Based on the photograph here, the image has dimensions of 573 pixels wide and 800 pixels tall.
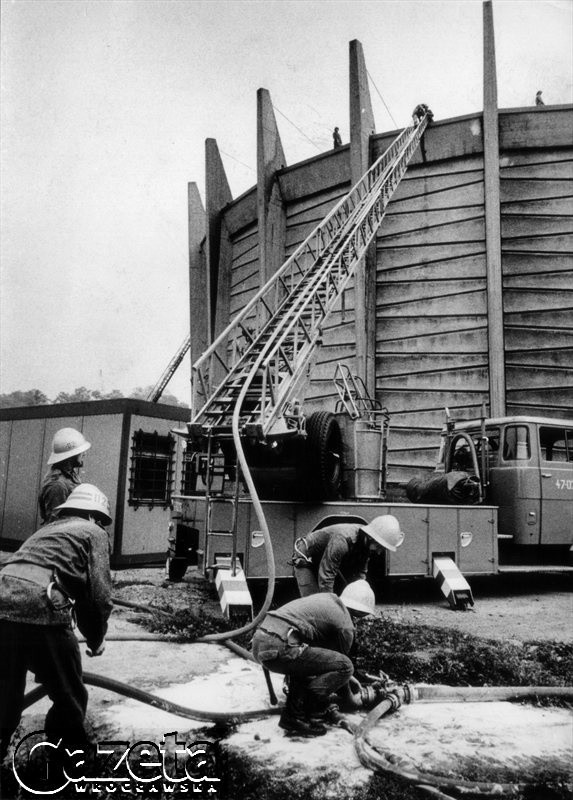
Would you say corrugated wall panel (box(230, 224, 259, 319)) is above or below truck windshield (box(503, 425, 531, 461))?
above

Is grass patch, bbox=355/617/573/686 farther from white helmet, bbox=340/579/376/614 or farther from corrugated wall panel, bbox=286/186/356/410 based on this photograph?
corrugated wall panel, bbox=286/186/356/410

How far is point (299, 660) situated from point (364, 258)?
1177cm

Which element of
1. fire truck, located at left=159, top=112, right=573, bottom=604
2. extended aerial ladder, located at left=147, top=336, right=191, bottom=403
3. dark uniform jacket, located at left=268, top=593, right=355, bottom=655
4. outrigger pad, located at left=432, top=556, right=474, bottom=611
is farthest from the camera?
extended aerial ladder, located at left=147, top=336, right=191, bottom=403

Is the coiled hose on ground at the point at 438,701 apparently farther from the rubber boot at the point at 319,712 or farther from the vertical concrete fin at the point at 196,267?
the vertical concrete fin at the point at 196,267

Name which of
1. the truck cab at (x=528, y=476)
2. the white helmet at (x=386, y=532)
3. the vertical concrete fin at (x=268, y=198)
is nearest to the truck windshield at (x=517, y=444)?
the truck cab at (x=528, y=476)

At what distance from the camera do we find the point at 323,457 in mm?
7281

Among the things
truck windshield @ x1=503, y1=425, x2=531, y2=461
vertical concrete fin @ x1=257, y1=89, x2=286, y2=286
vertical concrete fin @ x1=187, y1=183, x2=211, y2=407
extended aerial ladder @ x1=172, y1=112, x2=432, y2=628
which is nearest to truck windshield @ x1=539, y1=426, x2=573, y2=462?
truck windshield @ x1=503, y1=425, x2=531, y2=461

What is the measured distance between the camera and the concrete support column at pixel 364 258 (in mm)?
13695

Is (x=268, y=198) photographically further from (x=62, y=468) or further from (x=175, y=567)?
(x=62, y=468)

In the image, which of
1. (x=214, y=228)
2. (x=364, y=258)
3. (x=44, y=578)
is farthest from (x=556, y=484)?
(x=214, y=228)

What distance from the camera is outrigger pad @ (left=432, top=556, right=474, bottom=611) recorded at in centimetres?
750

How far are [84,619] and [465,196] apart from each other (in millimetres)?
13112

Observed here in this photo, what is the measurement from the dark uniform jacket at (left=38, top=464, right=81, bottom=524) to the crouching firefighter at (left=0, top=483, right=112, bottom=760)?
2.42 meters

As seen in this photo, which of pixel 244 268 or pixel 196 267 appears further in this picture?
pixel 196 267
